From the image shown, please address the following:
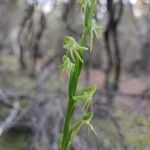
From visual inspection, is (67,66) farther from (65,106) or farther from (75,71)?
(65,106)

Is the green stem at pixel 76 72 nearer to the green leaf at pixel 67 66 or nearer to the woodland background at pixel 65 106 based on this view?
the green leaf at pixel 67 66

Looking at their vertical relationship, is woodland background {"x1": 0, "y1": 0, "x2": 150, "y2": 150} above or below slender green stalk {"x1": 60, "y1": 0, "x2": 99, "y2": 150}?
below

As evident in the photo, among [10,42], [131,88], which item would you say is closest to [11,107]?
[131,88]

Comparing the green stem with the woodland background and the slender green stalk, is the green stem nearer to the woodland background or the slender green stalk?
the slender green stalk

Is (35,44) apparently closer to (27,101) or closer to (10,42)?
(27,101)

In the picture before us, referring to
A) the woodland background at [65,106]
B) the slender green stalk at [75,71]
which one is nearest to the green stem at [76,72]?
the slender green stalk at [75,71]

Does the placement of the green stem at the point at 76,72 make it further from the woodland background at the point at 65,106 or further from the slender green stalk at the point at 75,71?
the woodland background at the point at 65,106

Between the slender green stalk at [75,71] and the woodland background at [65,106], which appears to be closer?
the slender green stalk at [75,71]

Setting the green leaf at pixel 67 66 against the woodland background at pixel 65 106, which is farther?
the woodland background at pixel 65 106

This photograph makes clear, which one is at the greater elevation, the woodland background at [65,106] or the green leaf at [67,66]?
the green leaf at [67,66]

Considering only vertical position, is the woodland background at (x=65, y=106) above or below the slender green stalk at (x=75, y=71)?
below

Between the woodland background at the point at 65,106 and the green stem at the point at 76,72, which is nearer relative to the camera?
the green stem at the point at 76,72

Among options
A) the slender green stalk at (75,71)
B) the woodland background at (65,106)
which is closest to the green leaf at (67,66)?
the slender green stalk at (75,71)

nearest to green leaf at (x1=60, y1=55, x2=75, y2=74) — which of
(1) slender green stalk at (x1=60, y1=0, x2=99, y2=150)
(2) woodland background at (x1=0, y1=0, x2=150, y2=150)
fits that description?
(1) slender green stalk at (x1=60, y1=0, x2=99, y2=150)
